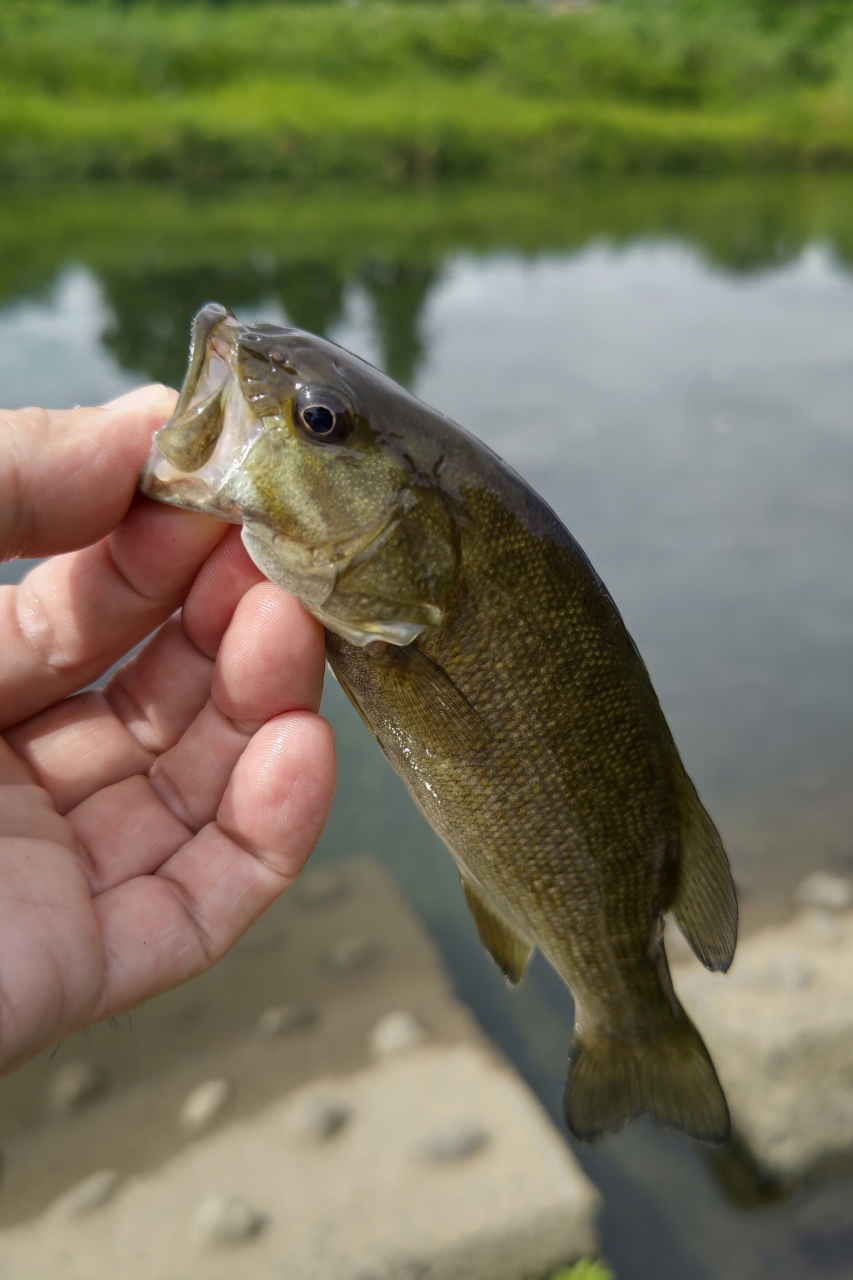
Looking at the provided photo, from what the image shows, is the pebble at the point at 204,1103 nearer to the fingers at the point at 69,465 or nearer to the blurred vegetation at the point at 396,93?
the fingers at the point at 69,465

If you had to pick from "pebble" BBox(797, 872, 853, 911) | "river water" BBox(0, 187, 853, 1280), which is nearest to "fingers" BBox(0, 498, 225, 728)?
"river water" BBox(0, 187, 853, 1280)

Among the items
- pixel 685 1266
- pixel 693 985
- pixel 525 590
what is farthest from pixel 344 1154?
pixel 525 590

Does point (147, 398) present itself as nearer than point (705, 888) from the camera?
Yes

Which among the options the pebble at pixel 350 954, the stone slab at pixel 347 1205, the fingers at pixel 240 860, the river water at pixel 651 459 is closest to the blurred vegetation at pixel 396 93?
the river water at pixel 651 459

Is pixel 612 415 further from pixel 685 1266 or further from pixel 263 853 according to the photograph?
pixel 263 853

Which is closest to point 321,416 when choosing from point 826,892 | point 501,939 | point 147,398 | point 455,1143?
point 147,398

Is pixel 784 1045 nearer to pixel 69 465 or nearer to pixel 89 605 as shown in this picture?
pixel 89 605

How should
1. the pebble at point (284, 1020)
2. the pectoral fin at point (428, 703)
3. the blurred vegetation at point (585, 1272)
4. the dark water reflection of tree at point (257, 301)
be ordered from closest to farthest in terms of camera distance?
the pectoral fin at point (428, 703)
the blurred vegetation at point (585, 1272)
the pebble at point (284, 1020)
the dark water reflection of tree at point (257, 301)

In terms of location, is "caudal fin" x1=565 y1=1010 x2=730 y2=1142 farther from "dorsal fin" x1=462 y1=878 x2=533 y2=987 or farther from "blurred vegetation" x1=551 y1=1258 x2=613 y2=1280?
"blurred vegetation" x1=551 y1=1258 x2=613 y2=1280
